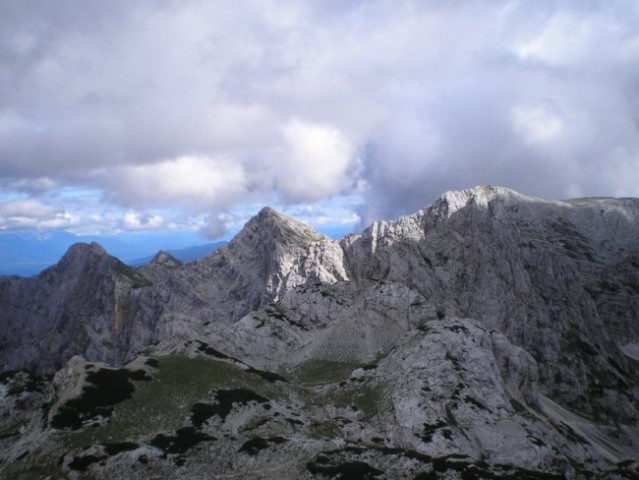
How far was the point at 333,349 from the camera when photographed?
95.1 meters

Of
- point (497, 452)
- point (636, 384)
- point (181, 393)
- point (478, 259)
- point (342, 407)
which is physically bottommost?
point (636, 384)

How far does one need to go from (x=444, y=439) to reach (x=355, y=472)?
19901mm

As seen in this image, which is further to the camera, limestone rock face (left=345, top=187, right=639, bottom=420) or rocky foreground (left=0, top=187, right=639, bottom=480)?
limestone rock face (left=345, top=187, right=639, bottom=420)

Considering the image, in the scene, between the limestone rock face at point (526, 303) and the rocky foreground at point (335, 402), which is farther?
the limestone rock face at point (526, 303)

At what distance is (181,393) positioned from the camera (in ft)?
183

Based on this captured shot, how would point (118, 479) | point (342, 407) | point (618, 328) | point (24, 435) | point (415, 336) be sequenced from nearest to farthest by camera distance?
point (118, 479), point (24, 435), point (342, 407), point (415, 336), point (618, 328)

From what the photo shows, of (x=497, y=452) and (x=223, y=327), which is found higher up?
(x=223, y=327)

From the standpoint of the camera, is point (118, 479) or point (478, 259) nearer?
point (118, 479)

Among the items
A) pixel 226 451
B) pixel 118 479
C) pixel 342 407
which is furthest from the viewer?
pixel 342 407

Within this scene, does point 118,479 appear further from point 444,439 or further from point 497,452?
point 497,452

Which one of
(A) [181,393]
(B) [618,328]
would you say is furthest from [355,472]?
(B) [618,328]

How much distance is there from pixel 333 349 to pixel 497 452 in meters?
40.7

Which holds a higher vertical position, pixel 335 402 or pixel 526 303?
pixel 526 303

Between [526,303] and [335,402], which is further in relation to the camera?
[526,303]
